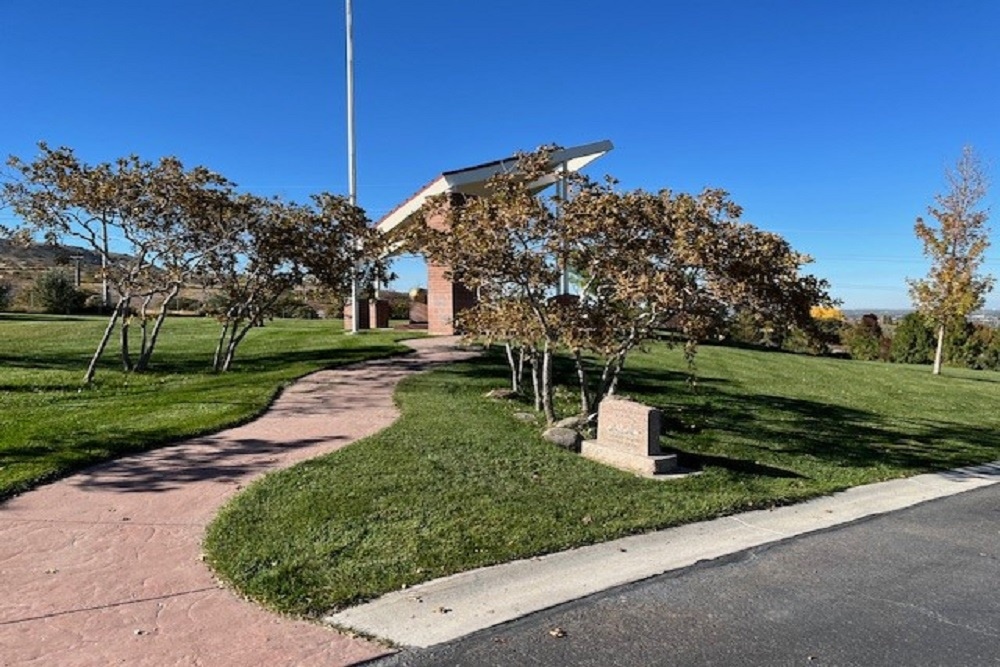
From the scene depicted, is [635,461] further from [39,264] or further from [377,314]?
[39,264]

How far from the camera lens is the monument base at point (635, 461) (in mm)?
7426

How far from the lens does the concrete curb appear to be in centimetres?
397

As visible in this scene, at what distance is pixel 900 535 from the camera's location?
598 cm

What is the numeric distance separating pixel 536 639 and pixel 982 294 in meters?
22.8

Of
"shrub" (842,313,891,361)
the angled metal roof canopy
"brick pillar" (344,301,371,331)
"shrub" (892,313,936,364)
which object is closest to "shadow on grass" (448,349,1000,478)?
the angled metal roof canopy

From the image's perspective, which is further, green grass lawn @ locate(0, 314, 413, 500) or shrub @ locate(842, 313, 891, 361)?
shrub @ locate(842, 313, 891, 361)

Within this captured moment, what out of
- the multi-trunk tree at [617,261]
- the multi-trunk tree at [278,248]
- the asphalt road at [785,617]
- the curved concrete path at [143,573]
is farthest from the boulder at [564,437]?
the multi-trunk tree at [278,248]

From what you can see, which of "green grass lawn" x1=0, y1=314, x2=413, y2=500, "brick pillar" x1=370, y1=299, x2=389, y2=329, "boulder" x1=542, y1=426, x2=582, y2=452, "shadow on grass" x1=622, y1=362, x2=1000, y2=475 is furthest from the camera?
"brick pillar" x1=370, y1=299, x2=389, y2=329

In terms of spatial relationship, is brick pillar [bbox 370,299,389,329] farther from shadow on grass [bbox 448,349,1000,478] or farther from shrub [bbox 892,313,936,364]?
shrub [bbox 892,313,936,364]

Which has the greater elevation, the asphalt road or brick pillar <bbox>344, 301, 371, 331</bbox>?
brick pillar <bbox>344, 301, 371, 331</bbox>

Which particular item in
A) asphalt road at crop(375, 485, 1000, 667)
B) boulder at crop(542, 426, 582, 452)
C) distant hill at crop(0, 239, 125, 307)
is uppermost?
distant hill at crop(0, 239, 125, 307)

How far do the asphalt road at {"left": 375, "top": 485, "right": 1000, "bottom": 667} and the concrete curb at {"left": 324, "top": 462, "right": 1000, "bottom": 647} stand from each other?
0.42ft

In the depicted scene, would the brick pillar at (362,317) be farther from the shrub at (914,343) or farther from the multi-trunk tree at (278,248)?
the shrub at (914,343)

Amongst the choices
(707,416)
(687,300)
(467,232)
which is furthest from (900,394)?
(467,232)
